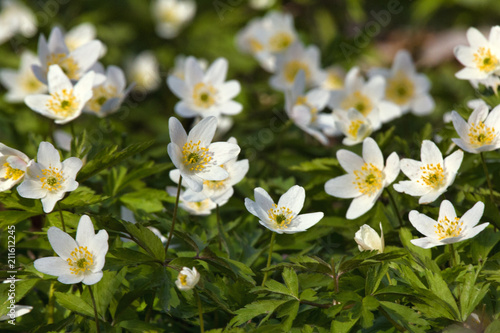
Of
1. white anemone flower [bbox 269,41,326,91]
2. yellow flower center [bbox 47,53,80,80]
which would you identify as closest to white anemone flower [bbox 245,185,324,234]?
yellow flower center [bbox 47,53,80,80]

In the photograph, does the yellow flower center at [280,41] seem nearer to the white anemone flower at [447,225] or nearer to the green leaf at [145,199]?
the green leaf at [145,199]

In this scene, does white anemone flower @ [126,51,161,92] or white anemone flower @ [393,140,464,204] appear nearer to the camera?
white anemone flower @ [393,140,464,204]

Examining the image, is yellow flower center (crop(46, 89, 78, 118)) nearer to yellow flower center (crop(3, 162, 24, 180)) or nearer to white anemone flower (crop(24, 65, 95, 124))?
white anemone flower (crop(24, 65, 95, 124))

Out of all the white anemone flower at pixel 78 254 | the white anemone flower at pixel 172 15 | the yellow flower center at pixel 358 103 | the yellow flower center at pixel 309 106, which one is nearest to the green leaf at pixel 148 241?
the white anemone flower at pixel 78 254

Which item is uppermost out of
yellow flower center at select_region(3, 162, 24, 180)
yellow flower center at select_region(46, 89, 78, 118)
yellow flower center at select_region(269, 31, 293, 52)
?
yellow flower center at select_region(3, 162, 24, 180)

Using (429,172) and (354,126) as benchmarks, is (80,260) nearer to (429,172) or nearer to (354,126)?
(429,172)
